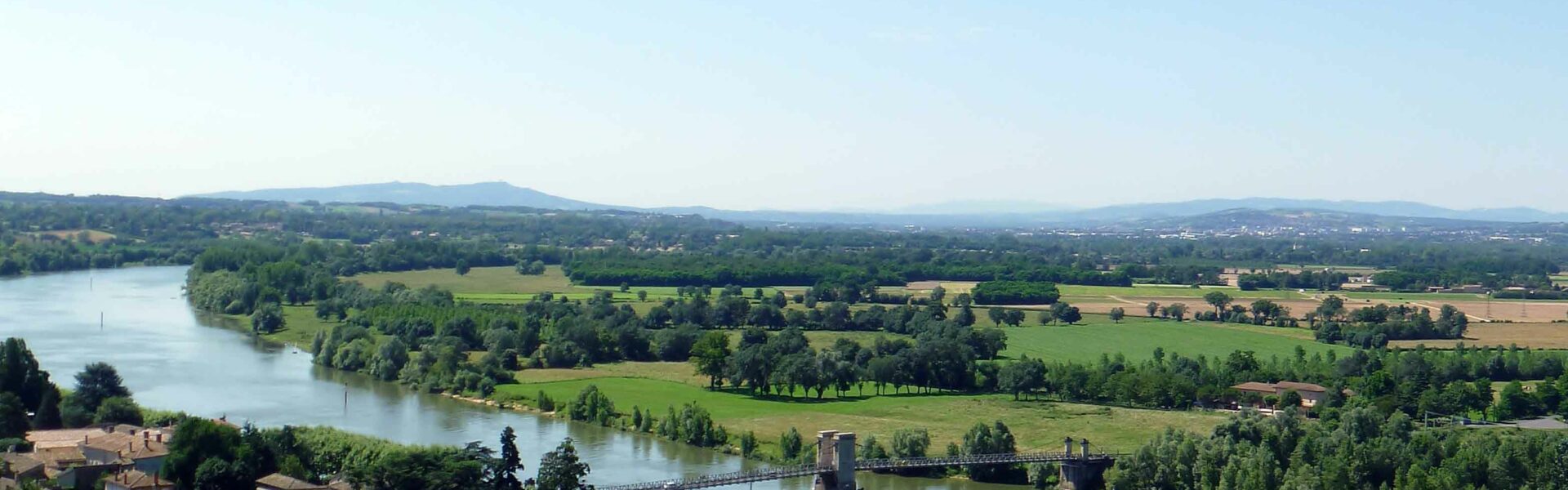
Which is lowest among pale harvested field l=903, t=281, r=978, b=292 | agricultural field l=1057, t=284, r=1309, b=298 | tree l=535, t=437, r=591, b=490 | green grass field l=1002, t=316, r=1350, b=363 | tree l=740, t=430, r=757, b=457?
tree l=740, t=430, r=757, b=457

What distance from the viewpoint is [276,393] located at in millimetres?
36719

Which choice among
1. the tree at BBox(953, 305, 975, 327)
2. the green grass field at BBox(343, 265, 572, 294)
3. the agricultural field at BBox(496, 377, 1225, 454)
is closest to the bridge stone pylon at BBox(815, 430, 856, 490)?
the agricultural field at BBox(496, 377, 1225, 454)

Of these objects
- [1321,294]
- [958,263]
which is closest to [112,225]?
[958,263]

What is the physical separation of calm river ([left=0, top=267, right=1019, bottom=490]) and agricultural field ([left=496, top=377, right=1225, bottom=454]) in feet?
4.55

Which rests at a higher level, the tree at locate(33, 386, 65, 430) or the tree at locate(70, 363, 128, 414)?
the tree at locate(70, 363, 128, 414)

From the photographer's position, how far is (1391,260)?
105875mm

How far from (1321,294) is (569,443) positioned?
2195 inches

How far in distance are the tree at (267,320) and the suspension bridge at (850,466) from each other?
2859 cm

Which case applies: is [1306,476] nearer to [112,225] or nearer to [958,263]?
[958,263]

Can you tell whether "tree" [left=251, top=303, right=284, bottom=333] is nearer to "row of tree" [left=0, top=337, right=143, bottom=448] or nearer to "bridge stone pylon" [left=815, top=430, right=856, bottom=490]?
"row of tree" [left=0, top=337, right=143, bottom=448]

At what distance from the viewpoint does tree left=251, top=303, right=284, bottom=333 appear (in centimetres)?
5156

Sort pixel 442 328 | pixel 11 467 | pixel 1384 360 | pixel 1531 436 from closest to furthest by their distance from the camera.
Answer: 1. pixel 11 467
2. pixel 1531 436
3. pixel 1384 360
4. pixel 442 328

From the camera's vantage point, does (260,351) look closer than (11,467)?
No

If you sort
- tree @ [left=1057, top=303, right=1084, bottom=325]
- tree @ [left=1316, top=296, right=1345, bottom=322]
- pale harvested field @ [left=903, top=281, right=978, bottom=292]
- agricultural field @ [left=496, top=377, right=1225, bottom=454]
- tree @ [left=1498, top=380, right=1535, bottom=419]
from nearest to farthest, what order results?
agricultural field @ [left=496, top=377, right=1225, bottom=454] → tree @ [left=1498, top=380, right=1535, bottom=419] → tree @ [left=1057, top=303, right=1084, bottom=325] → tree @ [left=1316, top=296, right=1345, bottom=322] → pale harvested field @ [left=903, top=281, right=978, bottom=292]
